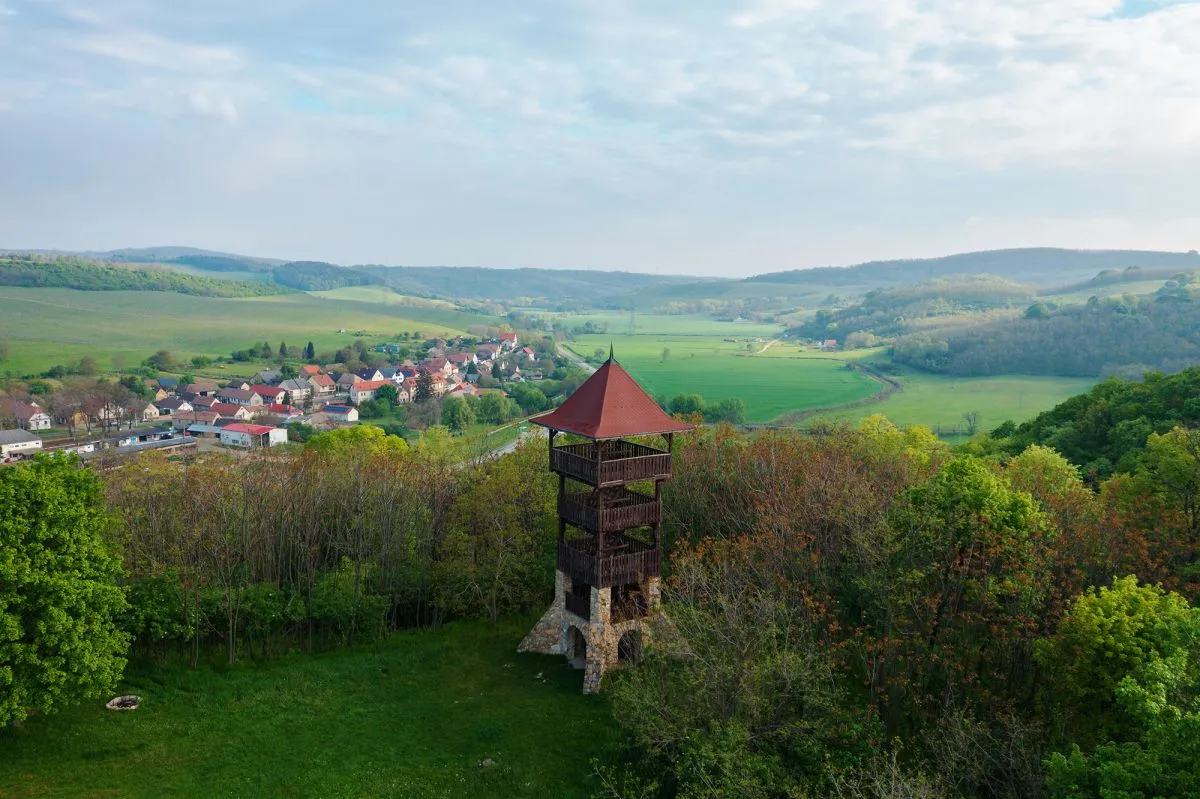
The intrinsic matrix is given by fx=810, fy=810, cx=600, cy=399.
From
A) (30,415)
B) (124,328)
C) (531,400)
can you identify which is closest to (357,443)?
(30,415)

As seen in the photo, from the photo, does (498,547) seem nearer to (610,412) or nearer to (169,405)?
(610,412)

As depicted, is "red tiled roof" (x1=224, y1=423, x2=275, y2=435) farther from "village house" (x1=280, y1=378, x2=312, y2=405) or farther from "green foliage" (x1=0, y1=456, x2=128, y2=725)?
"green foliage" (x1=0, y1=456, x2=128, y2=725)

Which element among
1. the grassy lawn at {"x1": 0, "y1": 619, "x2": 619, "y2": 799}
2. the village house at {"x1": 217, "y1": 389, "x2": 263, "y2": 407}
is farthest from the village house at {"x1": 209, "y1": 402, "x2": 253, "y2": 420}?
the grassy lawn at {"x1": 0, "y1": 619, "x2": 619, "y2": 799}

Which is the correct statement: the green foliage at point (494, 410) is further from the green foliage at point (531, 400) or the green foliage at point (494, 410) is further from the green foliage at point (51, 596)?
the green foliage at point (51, 596)

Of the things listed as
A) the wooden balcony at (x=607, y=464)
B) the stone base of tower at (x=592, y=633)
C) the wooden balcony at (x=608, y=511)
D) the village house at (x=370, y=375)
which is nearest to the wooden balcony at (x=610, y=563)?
the stone base of tower at (x=592, y=633)

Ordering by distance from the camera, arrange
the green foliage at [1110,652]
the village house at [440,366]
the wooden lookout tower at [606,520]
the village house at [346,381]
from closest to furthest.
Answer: the green foliage at [1110,652] → the wooden lookout tower at [606,520] → the village house at [346,381] → the village house at [440,366]

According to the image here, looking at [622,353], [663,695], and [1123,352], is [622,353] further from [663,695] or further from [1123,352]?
[663,695]

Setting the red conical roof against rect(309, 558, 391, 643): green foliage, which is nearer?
the red conical roof
